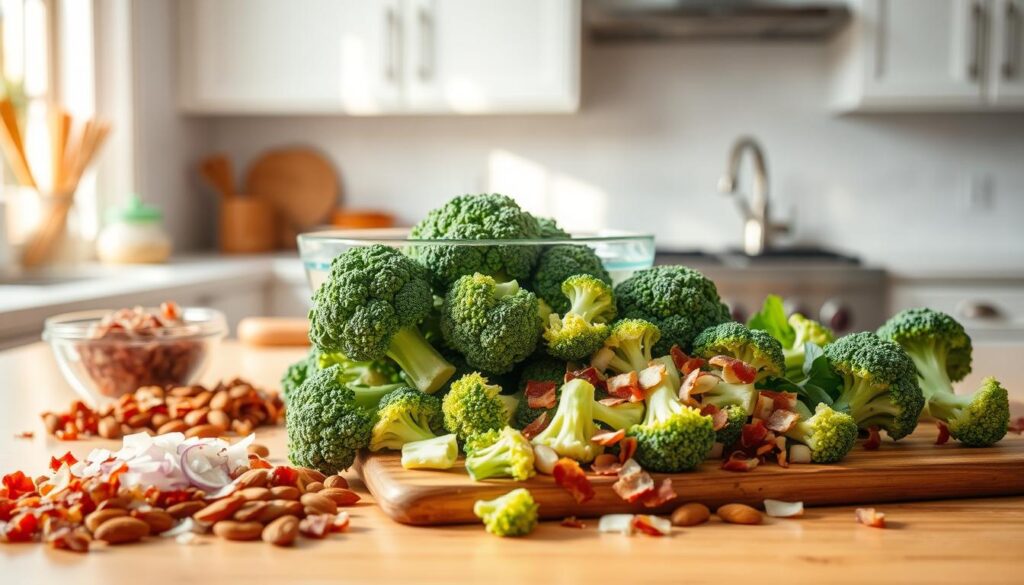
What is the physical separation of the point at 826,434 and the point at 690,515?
18cm

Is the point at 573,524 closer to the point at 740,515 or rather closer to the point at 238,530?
the point at 740,515

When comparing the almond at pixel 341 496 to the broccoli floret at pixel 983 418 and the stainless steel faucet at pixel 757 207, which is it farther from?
the stainless steel faucet at pixel 757 207

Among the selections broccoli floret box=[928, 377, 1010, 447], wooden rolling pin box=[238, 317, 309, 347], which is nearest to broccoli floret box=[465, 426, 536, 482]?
broccoli floret box=[928, 377, 1010, 447]

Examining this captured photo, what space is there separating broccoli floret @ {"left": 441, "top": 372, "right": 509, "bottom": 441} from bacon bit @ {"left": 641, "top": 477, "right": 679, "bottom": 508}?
16 centimetres

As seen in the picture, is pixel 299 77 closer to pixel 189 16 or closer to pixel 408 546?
pixel 189 16

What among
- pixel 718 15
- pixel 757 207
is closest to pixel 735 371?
pixel 718 15

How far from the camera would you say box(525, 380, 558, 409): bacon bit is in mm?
987

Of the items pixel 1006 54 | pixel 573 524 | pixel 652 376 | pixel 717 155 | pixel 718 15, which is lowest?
pixel 573 524

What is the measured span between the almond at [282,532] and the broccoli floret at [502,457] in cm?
16

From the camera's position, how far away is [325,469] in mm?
1025

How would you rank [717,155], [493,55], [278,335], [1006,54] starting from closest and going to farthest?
[278,335], [1006,54], [493,55], [717,155]

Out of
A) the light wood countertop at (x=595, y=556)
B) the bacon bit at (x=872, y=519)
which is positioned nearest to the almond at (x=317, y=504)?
the light wood countertop at (x=595, y=556)

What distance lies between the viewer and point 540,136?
4.32 metres

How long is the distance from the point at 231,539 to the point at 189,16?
357 cm
